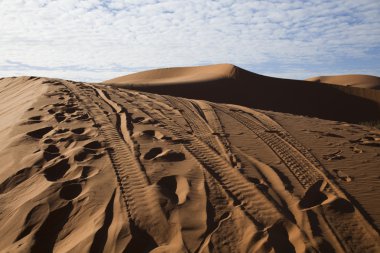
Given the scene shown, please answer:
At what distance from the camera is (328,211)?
10.9 feet

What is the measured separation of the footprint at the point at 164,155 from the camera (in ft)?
14.3

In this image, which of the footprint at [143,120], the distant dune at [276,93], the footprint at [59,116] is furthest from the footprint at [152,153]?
the distant dune at [276,93]

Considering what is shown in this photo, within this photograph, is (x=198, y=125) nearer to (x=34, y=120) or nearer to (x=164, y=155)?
(x=164, y=155)

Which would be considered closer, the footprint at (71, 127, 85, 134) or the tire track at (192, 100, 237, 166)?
the tire track at (192, 100, 237, 166)

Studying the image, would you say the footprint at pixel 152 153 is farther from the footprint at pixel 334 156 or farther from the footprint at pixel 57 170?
the footprint at pixel 334 156

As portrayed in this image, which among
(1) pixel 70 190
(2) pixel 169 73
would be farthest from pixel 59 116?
(2) pixel 169 73

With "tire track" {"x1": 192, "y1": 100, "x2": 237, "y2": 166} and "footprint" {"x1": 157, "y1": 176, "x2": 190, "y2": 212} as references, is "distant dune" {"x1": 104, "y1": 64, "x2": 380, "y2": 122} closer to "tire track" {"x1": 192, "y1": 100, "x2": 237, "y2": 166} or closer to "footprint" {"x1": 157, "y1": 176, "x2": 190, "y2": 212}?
"tire track" {"x1": 192, "y1": 100, "x2": 237, "y2": 166}

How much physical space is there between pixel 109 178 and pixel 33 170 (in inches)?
40.7

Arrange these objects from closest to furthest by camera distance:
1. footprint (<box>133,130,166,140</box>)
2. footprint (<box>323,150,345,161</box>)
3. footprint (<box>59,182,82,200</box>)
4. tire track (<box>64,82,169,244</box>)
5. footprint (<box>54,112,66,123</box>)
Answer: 1. tire track (<box>64,82,169,244</box>)
2. footprint (<box>59,182,82,200</box>)
3. footprint (<box>323,150,345,161</box>)
4. footprint (<box>133,130,166,140</box>)
5. footprint (<box>54,112,66,123</box>)

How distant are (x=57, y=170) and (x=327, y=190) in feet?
10.8

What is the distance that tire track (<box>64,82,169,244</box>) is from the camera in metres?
3.00

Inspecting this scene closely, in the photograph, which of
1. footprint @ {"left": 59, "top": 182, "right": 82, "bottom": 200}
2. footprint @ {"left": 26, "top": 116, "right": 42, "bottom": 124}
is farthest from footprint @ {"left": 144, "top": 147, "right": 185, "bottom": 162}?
footprint @ {"left": 26, "top": 116, "right": 42, "bottom": 124}

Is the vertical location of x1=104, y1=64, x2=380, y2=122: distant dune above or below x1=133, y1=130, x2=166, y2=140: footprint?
below

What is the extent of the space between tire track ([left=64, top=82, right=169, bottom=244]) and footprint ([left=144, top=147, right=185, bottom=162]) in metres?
0.24
